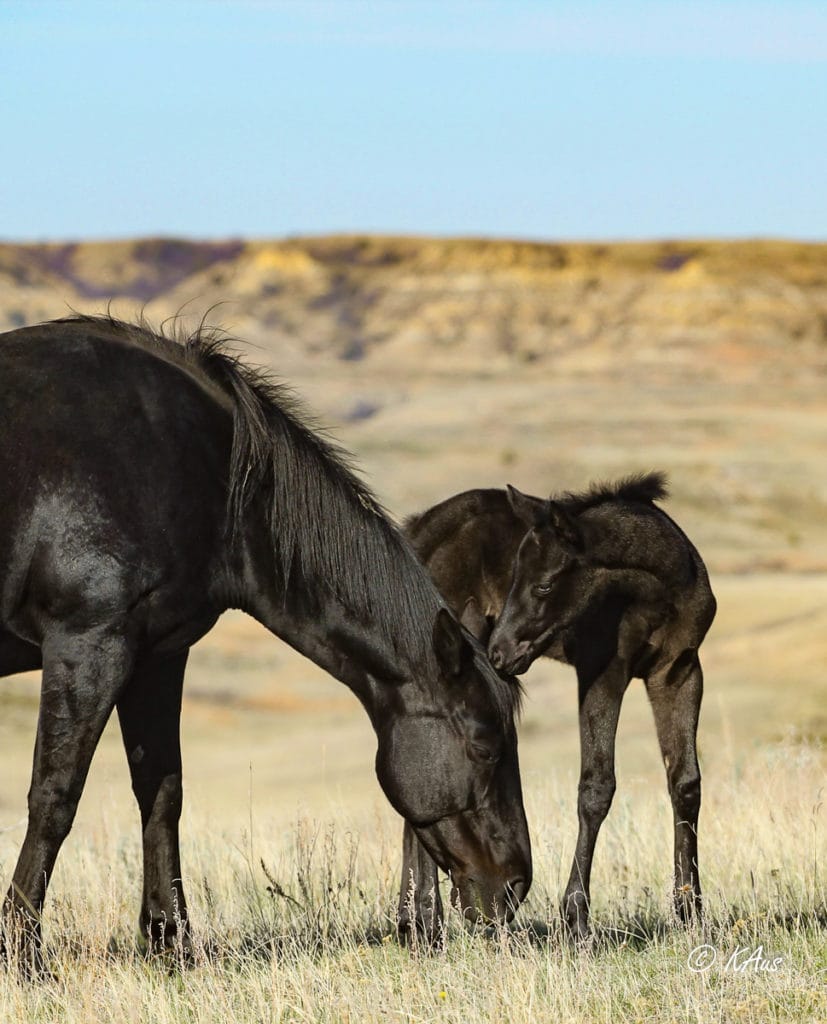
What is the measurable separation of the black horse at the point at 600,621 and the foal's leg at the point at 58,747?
159cm

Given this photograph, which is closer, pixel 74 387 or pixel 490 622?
pixel 74 387

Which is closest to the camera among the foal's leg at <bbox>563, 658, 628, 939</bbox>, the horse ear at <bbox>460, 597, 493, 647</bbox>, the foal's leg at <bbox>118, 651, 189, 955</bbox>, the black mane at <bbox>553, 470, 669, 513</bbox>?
the foal's leg at <bbox>118, 651, 189, 955</bbox>

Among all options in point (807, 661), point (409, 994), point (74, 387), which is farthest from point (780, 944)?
point (807, 661)

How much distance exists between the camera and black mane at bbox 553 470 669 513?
6914 mm

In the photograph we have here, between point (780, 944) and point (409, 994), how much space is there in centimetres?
159

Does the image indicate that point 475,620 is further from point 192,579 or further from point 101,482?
point 101,482

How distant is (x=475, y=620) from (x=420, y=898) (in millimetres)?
1351

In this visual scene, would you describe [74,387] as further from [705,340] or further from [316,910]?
[705,340]

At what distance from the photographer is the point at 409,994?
5145mm

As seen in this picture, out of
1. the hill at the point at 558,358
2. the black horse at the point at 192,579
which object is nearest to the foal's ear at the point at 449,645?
the black horse at the point at 192,579

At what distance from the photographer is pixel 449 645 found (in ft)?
18.5

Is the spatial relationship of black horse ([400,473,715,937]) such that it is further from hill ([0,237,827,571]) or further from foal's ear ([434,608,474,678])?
hill ([0,237,827,571])

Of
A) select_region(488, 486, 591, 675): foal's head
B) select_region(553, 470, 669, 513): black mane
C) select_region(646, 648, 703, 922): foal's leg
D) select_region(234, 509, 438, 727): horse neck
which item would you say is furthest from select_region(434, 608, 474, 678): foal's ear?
select_region(646, 648, 703, 922): foal's leg

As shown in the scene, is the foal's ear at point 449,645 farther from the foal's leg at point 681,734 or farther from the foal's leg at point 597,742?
the foal's leg at point 681,734
